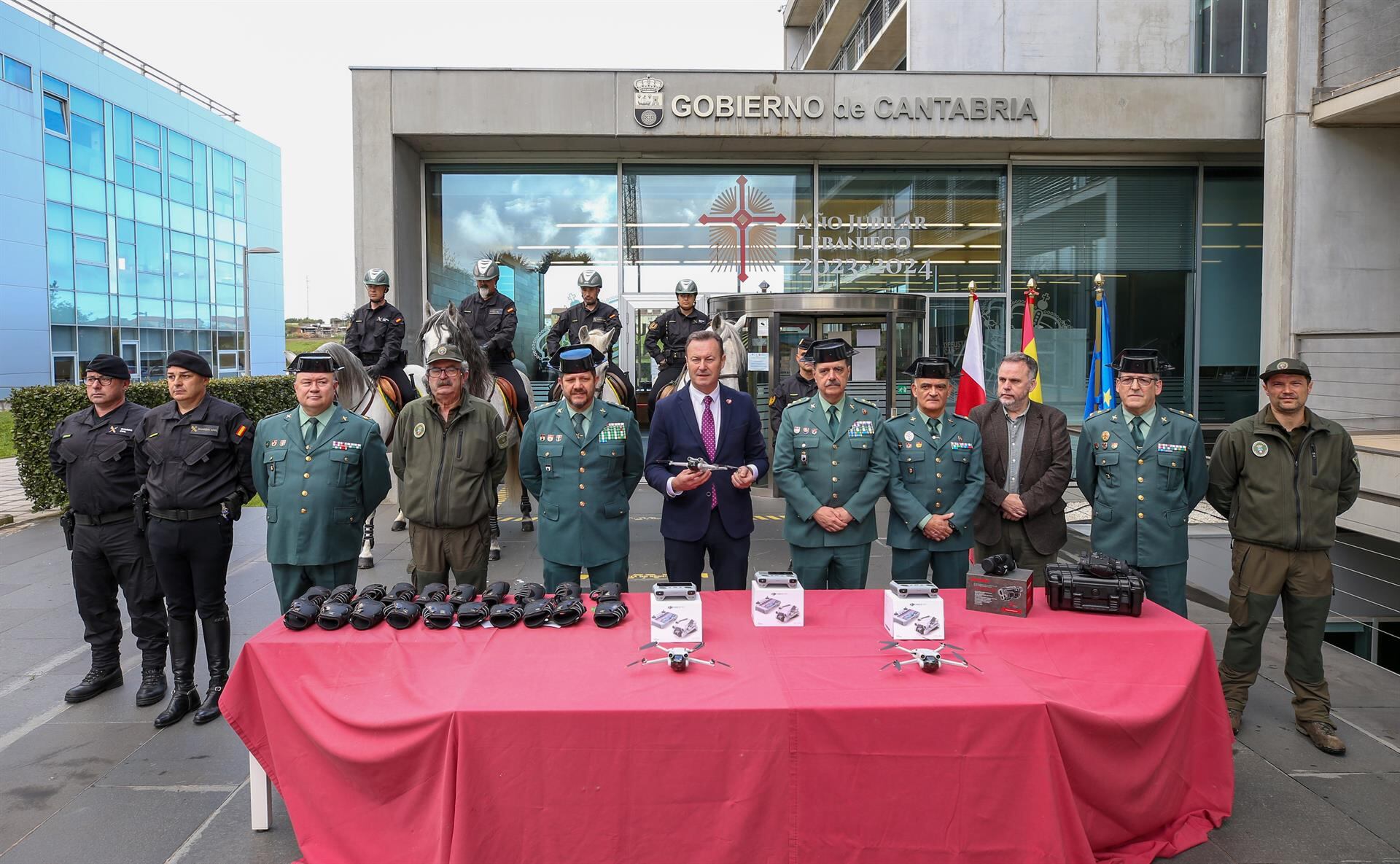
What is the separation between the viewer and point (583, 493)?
4281 millimetres

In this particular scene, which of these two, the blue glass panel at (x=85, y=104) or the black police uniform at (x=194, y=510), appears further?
the blue glass panel at (x=85, y=104)

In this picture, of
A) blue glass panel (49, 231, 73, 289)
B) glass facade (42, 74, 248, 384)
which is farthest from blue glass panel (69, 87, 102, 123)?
blue glass panel (49, 231, 73, 289)

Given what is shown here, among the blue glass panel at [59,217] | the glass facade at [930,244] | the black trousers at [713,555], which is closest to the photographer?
the black trousers at [713,555]

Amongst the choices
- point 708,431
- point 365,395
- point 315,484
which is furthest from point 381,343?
point 708,431

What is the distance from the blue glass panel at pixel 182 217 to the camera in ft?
125

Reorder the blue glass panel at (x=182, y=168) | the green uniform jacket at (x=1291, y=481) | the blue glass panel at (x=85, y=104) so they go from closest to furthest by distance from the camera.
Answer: the green uniform jacket at (x=1291, y=481), the blue glass panel at (x=85, y=104), the blue glass panel at (x=182, y=168)

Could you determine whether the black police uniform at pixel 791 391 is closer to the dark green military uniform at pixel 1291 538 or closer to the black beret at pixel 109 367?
the dark green military uniform at pixel 1291 538

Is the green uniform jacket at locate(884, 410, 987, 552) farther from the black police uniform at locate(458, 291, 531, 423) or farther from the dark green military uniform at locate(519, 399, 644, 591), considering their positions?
the black police uniform at locate(458, 291, 531, 423)

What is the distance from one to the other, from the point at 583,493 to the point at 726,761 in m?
1.98

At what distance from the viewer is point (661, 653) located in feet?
9.68

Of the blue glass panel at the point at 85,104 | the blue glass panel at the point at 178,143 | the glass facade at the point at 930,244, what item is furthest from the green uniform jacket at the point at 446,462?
the blue glass panel at the point at 178,143

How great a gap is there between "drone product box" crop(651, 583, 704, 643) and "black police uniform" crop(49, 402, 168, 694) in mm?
3203

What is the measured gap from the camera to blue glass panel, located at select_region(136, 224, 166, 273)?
35500 mm

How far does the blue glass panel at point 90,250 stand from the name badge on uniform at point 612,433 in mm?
36280
